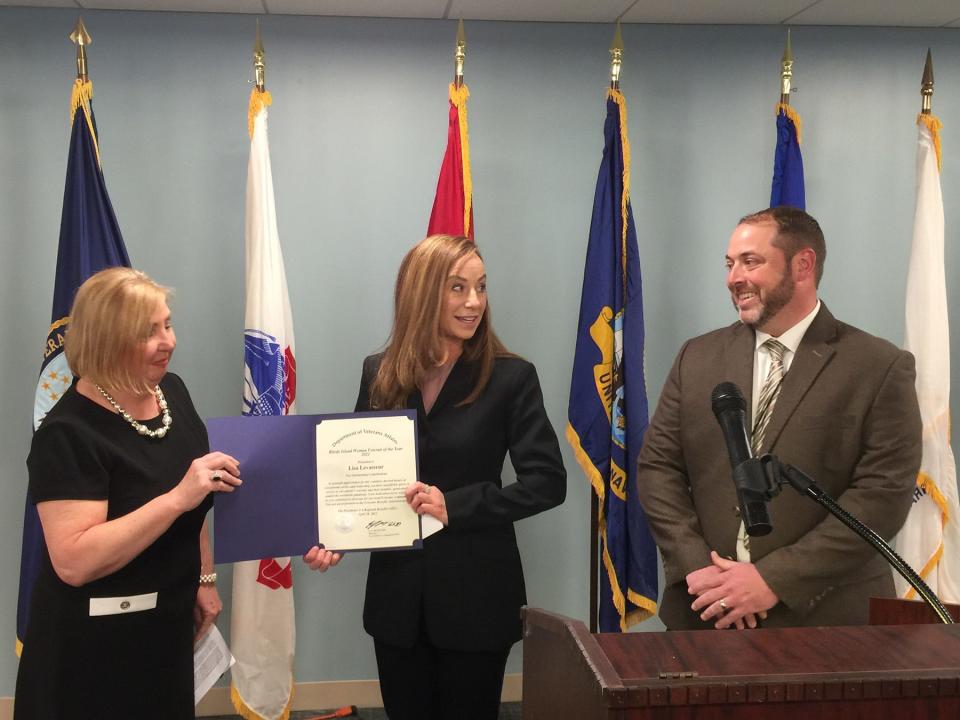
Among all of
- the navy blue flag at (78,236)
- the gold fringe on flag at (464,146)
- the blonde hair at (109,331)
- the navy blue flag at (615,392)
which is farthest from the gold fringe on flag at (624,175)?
the blonde hair at (109,331)

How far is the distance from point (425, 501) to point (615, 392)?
1490mm

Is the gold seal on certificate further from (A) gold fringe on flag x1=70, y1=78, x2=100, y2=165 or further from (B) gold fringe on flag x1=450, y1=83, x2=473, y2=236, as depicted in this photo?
(A) gold fringe on flag x1=70, y1=78, x2=100, y2=165

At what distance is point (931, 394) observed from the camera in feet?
11.3

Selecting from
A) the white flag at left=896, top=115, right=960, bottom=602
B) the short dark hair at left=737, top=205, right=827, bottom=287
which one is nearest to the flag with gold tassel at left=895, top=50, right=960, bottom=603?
the white flag at left=896, top=115, right=960, bottom=602

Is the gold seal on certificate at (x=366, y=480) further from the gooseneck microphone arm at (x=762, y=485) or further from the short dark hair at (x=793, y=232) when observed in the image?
the short dark hair at (x=793, y=232)

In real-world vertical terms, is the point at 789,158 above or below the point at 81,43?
below

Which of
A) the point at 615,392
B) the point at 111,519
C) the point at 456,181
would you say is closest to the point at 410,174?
the point at 456,181

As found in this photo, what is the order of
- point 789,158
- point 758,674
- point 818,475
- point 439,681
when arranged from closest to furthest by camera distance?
1. point 758,674
2. point 818,475
3. point 439,681
4. point 789,158

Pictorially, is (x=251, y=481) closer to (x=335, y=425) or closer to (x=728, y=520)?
(x=335, y=425)

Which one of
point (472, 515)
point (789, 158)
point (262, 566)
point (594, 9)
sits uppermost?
point (594, 9)

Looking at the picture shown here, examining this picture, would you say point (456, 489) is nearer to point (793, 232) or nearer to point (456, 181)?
point (793, 232)

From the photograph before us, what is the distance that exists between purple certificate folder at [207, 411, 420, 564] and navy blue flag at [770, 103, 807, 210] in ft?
6.86

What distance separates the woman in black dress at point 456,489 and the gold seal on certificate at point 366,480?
7 centimetres

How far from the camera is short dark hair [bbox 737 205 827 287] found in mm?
2287
